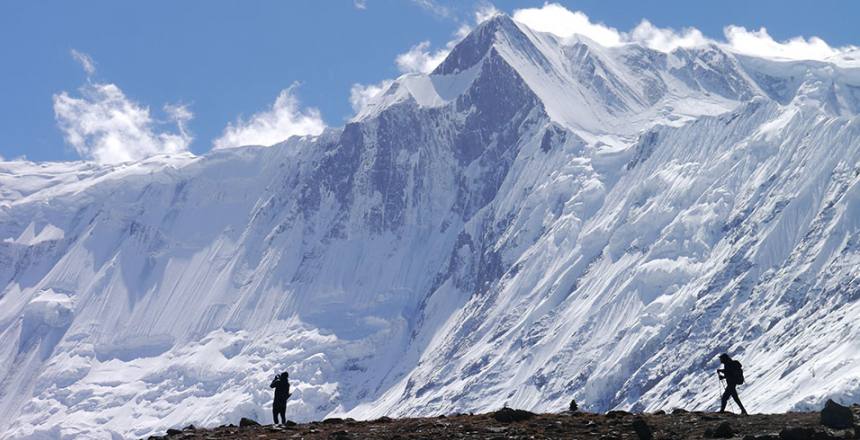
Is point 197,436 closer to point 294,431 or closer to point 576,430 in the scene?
point 294,431

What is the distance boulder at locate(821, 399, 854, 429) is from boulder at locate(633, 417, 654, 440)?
224 inches

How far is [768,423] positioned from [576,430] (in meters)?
6.53

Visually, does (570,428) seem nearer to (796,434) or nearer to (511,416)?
(511,416)

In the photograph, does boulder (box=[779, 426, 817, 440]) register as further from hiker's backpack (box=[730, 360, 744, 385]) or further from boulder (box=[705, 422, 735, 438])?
hiker's backpack (box=[730, 360, 744, 385])

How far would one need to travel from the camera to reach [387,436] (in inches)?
2283

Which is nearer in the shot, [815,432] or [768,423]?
[815,432]

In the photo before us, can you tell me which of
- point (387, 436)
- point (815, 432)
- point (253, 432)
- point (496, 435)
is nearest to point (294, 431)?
point (253, 432)

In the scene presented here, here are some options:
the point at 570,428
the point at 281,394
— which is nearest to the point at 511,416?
the point at 570,428

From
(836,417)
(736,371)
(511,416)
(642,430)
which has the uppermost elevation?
(736,371)

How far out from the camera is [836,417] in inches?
2147

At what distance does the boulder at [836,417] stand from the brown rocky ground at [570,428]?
1.52 ft

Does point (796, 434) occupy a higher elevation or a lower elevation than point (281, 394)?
lower

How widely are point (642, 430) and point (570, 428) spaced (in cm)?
334

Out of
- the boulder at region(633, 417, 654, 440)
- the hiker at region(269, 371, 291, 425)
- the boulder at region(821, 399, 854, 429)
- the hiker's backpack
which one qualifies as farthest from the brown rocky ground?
the hiker at region(269, 371, 291, 425)
